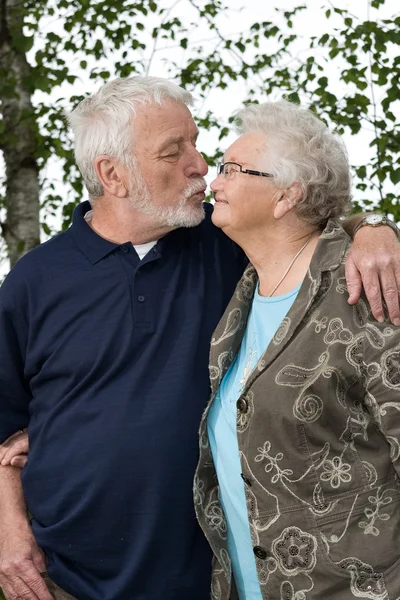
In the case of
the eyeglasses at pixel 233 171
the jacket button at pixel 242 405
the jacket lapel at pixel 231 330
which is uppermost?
the eyeglasses at pixel 233 171

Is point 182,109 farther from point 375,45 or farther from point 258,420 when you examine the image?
point 375,45

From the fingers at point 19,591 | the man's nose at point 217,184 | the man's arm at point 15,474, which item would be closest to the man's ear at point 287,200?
the man's nose at point 217,184

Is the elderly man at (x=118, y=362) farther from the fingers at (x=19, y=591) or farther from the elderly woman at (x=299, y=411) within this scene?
the elderly woman at (x=299, y=411)

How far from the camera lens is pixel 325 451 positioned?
8.73ft

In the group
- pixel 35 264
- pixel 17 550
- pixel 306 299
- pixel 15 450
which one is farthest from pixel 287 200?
pixel 17 550

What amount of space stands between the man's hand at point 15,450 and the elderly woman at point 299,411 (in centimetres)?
70

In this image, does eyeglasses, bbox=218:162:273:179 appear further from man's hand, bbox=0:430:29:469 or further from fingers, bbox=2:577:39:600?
fingers, bbox=2:577:39:600

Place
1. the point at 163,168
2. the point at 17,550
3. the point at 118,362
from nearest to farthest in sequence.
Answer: the point at 118,362
the point at 17,550
the point at 163,168

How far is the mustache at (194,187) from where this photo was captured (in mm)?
3424

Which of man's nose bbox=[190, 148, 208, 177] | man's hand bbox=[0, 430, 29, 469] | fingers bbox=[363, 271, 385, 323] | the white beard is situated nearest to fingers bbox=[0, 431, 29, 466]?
man's hand bbox=[0, 430, 29, 469]

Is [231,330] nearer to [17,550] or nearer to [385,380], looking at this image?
[385,380]

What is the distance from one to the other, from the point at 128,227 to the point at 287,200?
2.21 ft

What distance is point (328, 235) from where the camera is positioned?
290 cm

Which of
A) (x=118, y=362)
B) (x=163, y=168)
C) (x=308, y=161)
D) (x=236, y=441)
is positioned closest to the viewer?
(x=236, y=441)
